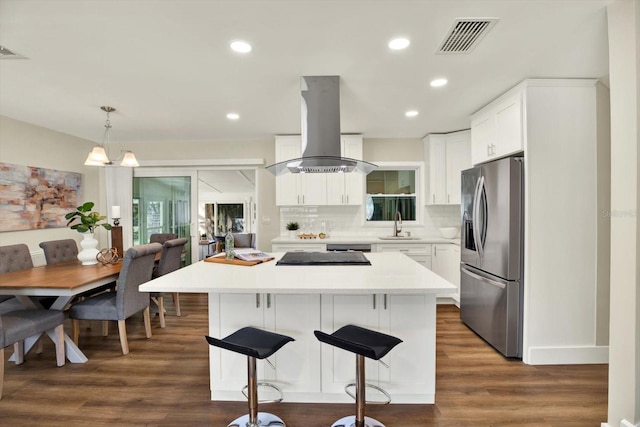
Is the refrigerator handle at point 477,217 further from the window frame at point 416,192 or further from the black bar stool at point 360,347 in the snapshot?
the black bar stool at point 360,347

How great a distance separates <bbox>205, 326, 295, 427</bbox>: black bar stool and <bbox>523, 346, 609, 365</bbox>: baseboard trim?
7.30 ft

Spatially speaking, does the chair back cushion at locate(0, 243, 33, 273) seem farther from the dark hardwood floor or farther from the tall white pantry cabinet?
the tall white pantry cabinet

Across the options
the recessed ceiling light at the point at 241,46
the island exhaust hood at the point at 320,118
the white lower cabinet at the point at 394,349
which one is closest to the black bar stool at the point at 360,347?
the white lower cabinet at the point at 394,349

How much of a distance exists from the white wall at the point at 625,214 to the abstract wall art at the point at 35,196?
5.68 metres

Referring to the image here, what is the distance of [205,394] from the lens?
2.22 meters

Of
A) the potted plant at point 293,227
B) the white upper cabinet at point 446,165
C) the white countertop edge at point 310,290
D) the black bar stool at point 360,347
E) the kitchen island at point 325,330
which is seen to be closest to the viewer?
the black bar stool at point 360,347

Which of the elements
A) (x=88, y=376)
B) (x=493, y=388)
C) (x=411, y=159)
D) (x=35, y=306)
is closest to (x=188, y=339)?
(x=88, y=376)

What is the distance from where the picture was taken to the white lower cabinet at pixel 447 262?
4.06 meters

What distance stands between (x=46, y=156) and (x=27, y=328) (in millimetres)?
2940

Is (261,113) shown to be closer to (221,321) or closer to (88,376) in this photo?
(221,321)

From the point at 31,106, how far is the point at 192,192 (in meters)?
2.16

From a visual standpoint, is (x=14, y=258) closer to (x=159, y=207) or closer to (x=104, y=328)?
(x=104, y=328)

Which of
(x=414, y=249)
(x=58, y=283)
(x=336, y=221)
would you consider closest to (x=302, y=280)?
(x=58, y=283)

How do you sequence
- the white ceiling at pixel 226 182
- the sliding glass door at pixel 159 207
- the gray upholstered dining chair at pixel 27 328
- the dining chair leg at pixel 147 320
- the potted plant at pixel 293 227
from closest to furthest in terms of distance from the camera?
the gray upholstered dining chair at pixel 27 328, the dining chair leg at pixel 147 320, the potted plant at pixel 293 227, the sliding glass door at pixel 159 207, the white ceiling at pixel 226 182
